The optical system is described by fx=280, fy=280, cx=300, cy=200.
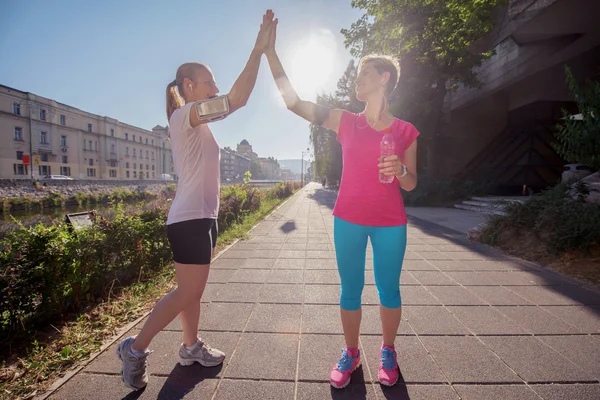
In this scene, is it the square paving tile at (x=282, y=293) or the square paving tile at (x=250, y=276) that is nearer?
the square paving tile at (x=282, y=293)

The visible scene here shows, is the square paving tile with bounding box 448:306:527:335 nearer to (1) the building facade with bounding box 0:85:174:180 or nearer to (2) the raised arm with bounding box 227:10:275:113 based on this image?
(2) the raised arm with bounding box 227:10:275:113

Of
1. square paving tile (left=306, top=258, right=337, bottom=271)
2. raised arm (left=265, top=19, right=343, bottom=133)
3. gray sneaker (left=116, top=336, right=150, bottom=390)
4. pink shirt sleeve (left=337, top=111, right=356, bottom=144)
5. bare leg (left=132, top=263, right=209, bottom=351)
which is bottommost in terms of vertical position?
square paving tile (left=306, top=258, right=337, bottom=271)

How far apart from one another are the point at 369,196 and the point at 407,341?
5.00ft

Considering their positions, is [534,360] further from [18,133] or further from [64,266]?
[18,133]

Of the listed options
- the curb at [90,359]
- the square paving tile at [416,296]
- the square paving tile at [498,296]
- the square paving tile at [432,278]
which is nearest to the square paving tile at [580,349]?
the square paving tile at [498,296]

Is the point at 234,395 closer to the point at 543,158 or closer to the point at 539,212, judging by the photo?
the point at 539,212

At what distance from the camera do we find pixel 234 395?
1.82 meters

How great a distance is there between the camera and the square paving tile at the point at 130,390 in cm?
180

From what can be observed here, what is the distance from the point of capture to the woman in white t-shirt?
1.72 meters

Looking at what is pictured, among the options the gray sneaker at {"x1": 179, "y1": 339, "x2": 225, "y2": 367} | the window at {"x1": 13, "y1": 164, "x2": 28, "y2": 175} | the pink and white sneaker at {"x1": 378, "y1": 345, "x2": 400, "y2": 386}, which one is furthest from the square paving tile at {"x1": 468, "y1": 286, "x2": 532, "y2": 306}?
the window at {"x1": 13, "y1": 164, "x2": 28, "y2": 175}

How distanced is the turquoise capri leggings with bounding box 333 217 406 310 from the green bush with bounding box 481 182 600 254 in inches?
186

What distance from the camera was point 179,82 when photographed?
1842mm

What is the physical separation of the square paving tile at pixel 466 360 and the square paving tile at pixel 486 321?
0.26 metres

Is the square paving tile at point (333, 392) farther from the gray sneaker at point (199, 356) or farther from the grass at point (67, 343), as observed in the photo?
the grass at point (67, 343)
